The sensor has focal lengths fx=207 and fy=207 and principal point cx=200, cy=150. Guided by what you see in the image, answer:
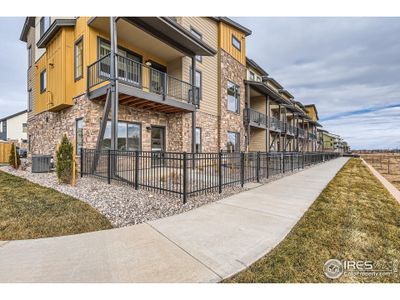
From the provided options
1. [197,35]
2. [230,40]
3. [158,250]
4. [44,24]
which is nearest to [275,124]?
[230,40]

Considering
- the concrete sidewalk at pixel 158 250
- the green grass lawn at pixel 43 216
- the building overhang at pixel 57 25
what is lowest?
the concrete sidewalk at pixel 158 250

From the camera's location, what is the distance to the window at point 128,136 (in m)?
9.98

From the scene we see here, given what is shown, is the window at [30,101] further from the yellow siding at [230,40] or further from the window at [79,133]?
the yellow siding at [230,40]

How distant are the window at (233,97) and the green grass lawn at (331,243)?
1213 centimetres

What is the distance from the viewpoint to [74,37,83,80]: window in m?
9.88

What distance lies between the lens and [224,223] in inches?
165

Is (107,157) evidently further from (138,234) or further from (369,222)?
(369,222)

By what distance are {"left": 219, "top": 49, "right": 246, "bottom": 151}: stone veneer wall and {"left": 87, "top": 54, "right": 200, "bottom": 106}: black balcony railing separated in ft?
12.0

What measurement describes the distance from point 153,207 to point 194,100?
7835 millimetres

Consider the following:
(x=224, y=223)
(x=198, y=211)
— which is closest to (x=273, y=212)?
(x=224, y=223)

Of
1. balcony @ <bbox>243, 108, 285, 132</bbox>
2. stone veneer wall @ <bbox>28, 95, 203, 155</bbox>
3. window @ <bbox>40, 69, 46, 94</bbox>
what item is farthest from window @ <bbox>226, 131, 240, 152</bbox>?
window @ <bbox>40, 69, 46, 94</bbox>

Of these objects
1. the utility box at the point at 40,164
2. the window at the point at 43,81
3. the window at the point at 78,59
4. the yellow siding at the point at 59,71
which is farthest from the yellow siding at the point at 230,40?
the utility box at the point at 40,164

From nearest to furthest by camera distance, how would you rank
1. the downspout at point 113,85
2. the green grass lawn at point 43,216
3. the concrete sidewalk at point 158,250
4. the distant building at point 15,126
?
1. the concrete sidewalk at point 158,250
2. the green grass lawn at point 43,216
3. the downspout at point 113,85
4. the distant building at point 15,126

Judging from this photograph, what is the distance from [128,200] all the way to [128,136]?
215 inches
